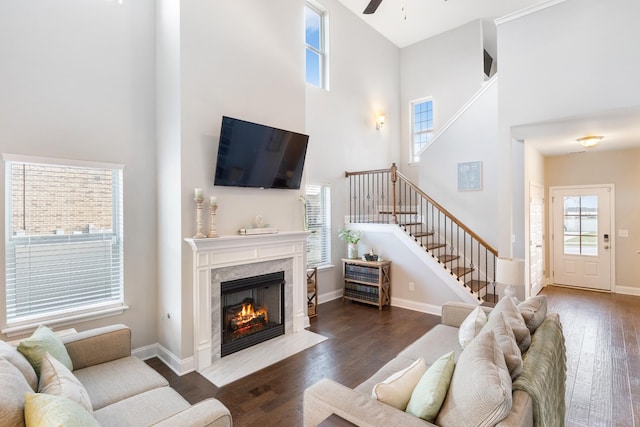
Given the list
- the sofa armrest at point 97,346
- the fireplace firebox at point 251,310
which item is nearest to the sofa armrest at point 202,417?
the sofa armrest at point 97,346

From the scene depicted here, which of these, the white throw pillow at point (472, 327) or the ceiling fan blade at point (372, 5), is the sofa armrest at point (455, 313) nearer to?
the white throw pillow at point (472, 327)

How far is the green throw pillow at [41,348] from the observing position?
1877 mm

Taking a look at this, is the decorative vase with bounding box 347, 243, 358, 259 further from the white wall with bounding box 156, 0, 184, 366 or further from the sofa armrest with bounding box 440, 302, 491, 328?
the white wall with bounding box 156, 0, 184, 366

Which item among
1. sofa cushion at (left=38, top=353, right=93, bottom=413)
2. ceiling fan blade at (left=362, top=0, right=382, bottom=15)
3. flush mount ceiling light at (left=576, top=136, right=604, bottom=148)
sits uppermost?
ceiling fan blade at (left=362, top=0, right=382, bottom=15)

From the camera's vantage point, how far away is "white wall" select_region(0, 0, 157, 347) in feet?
9.32

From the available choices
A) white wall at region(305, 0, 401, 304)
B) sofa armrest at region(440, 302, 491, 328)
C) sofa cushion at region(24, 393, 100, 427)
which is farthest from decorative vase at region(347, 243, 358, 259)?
sofa cushion at region(24, 393, 100, 427)

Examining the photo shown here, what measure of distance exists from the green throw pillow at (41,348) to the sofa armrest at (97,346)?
199 mm

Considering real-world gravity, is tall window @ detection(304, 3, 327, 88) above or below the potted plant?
above

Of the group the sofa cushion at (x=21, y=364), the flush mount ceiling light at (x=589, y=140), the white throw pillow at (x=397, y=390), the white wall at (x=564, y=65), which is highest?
the white wall at (x=564, y=65)

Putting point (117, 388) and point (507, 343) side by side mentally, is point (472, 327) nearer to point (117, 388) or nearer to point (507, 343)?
point (507, 343)

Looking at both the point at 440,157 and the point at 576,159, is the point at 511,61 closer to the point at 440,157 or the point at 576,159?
the point at 440,157

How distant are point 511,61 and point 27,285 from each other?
6.08 meters

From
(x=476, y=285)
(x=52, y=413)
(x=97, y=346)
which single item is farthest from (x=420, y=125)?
(x=52, y=413)

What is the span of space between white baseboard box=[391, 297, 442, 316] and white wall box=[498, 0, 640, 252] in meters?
1.33
